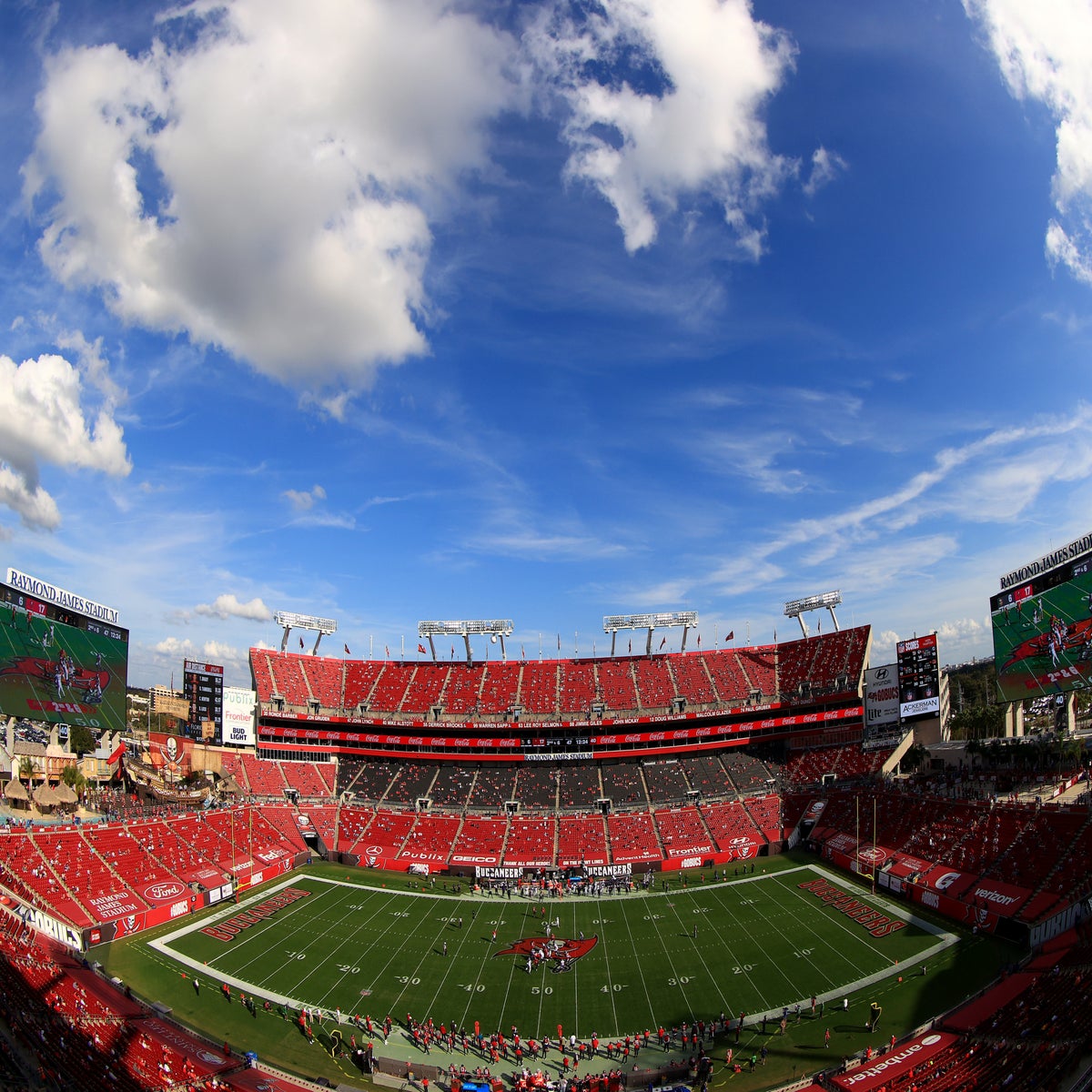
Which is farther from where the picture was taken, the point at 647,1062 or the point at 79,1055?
the point at 647,1062

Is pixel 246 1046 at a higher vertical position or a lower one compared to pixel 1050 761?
lower

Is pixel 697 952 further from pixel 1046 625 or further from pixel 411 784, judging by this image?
pixel 411 784

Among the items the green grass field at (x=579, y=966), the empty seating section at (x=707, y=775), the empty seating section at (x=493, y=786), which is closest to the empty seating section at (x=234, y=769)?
the green grass field at (x=579, y=966)

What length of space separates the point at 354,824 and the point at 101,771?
24405 mm

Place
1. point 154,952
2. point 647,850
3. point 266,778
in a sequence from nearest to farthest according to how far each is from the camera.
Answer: point 154,952 < point 647,850 < point 266,778

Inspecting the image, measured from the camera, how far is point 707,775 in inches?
2872

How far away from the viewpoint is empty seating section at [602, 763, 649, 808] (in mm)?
69500

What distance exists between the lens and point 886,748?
2687 inches

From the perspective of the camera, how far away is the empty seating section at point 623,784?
6950cm

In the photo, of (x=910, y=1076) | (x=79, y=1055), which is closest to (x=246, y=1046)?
(x=79, y=1055)

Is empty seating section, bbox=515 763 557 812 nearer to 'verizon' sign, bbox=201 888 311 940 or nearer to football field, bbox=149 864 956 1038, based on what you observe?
football field, bbox=149 864 956 1038

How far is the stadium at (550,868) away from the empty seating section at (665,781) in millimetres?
344

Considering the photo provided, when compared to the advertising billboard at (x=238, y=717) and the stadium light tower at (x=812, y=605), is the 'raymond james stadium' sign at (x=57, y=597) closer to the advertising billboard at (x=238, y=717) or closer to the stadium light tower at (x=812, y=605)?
the advertising billboard at (x=238, y=717)

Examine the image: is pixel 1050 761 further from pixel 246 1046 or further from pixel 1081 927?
pixel 246 1046
